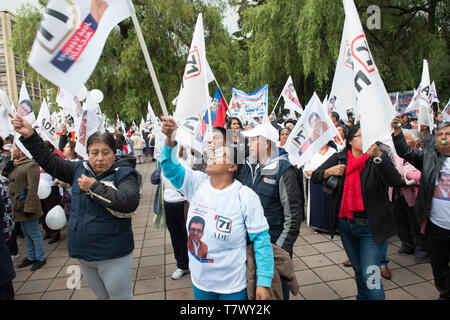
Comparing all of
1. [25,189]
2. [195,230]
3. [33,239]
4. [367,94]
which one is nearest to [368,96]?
[367,94]

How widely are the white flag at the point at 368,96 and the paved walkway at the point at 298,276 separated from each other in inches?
72.2

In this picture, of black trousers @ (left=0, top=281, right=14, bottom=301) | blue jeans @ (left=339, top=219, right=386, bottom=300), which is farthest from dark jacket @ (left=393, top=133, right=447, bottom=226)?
black trousers @ (left=0, top=281, right=14, bottom=301)

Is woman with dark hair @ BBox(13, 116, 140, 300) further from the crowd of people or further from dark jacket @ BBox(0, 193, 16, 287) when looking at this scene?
dark jacket @ BBox(0, 193, 16, 287)

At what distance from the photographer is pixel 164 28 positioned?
19.0 meters

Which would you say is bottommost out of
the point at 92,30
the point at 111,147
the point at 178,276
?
the point at 178,276

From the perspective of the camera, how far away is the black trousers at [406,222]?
410 centimetres

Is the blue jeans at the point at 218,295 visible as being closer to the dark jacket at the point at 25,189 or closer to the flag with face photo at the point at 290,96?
the dark jacket at the point at 25,189

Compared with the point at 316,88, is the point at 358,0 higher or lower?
higher

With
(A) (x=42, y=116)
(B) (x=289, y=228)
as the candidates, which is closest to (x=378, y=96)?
(B) (x=289, y=228)

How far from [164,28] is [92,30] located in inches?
737

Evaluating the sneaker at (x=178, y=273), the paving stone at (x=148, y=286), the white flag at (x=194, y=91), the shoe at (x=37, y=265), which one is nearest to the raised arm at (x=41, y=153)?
the white flag at (x=194, y=91)

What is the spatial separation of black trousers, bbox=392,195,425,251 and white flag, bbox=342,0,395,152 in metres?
2.20

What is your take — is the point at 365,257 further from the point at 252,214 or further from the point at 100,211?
the point at 100,211
